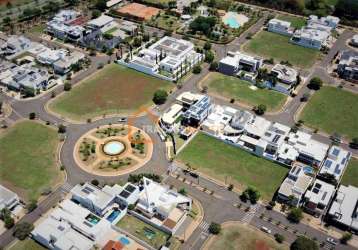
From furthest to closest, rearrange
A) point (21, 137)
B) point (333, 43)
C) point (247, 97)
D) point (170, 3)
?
point (170, 3) < point (333, 43) < point (247, 97) < point (21, 137)

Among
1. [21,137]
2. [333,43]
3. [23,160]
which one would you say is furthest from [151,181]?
[333,43]

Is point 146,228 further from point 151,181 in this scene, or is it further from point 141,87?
point 141,87

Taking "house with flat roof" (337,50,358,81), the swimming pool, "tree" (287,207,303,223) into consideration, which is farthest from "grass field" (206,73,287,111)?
the swimming pool

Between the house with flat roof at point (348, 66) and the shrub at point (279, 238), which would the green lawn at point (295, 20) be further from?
the shrub at point (279, 238)

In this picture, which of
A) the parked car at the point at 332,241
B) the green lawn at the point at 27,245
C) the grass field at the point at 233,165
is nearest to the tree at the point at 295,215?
the grass field at the point at 233,165

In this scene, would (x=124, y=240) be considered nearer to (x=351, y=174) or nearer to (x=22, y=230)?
(x=22, y=230)

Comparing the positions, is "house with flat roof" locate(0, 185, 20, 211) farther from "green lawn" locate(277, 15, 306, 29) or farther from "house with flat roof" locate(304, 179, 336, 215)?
"green lawn" locate(277, 15, 306, 29)

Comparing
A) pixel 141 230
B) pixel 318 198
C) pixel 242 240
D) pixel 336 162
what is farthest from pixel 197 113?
pixel 242 240
